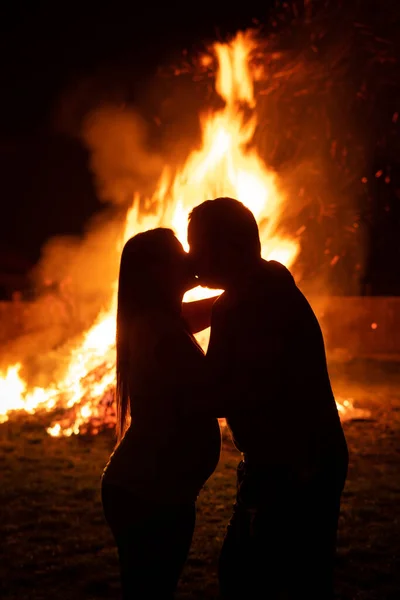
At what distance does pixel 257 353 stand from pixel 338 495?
67 cm

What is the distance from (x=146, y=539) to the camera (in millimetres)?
2701

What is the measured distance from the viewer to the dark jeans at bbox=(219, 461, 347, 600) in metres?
2.64

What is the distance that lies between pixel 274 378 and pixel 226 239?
599 mm

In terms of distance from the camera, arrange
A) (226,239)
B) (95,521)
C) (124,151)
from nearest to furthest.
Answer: (226,239) → (95,521) → (124,151)

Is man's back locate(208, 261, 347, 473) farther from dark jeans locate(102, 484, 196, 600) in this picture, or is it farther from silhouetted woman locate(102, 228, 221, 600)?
dark jeans locate(102, 484, 196, 600)

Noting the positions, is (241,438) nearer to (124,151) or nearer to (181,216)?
(181,216)

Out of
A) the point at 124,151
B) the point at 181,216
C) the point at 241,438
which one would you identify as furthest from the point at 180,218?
the point at 124,151

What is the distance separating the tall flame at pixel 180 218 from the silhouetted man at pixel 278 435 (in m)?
6.39

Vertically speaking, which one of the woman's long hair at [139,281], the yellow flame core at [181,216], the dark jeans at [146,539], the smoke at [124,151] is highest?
the smoke at [124,151]

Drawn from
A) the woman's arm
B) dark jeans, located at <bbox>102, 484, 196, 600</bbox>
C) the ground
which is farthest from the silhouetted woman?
the ground

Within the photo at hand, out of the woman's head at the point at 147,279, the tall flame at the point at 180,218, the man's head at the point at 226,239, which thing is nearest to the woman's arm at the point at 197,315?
the woman's head at the point at 147,279

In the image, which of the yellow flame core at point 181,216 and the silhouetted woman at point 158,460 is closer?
the silhouetted woman at point 158,460

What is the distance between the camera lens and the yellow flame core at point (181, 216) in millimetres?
9766

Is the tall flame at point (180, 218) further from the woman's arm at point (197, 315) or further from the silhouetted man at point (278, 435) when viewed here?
the silhouetted man at point (278, 435)
